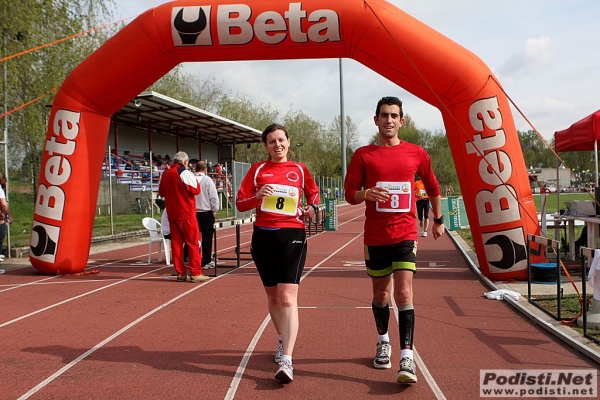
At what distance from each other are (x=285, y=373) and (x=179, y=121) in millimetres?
28104

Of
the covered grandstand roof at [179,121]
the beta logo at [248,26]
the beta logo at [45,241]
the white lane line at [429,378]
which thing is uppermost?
the covered grandstand roof at [179,121]

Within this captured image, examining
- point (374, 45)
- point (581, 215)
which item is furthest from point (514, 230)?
point (374, 45)

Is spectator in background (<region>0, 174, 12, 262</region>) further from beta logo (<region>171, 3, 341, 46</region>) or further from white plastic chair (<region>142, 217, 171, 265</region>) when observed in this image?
beta logo (<region>171, 3, 341, 46</region>)

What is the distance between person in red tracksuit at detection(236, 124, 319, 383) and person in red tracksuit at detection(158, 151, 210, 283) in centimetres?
467

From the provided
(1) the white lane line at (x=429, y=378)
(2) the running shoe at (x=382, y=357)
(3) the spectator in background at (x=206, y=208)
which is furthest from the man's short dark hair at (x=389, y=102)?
(3) the spectator in background at (x=206, y=208)

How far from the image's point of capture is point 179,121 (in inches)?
1233

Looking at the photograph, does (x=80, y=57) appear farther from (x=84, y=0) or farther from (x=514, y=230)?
(x=514, y=230)

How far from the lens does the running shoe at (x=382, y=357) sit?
4.79m

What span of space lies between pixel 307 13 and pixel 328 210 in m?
12.5

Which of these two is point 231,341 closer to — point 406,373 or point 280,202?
point 280,202

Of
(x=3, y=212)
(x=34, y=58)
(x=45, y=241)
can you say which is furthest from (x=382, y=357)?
(x=34, y=58)

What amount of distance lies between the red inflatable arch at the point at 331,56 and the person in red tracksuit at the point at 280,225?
4501 millimetres

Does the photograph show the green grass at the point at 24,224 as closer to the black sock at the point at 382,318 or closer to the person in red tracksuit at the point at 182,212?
the person in red tracksuit at the point at 182,212

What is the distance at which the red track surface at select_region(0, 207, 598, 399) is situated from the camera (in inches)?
174
